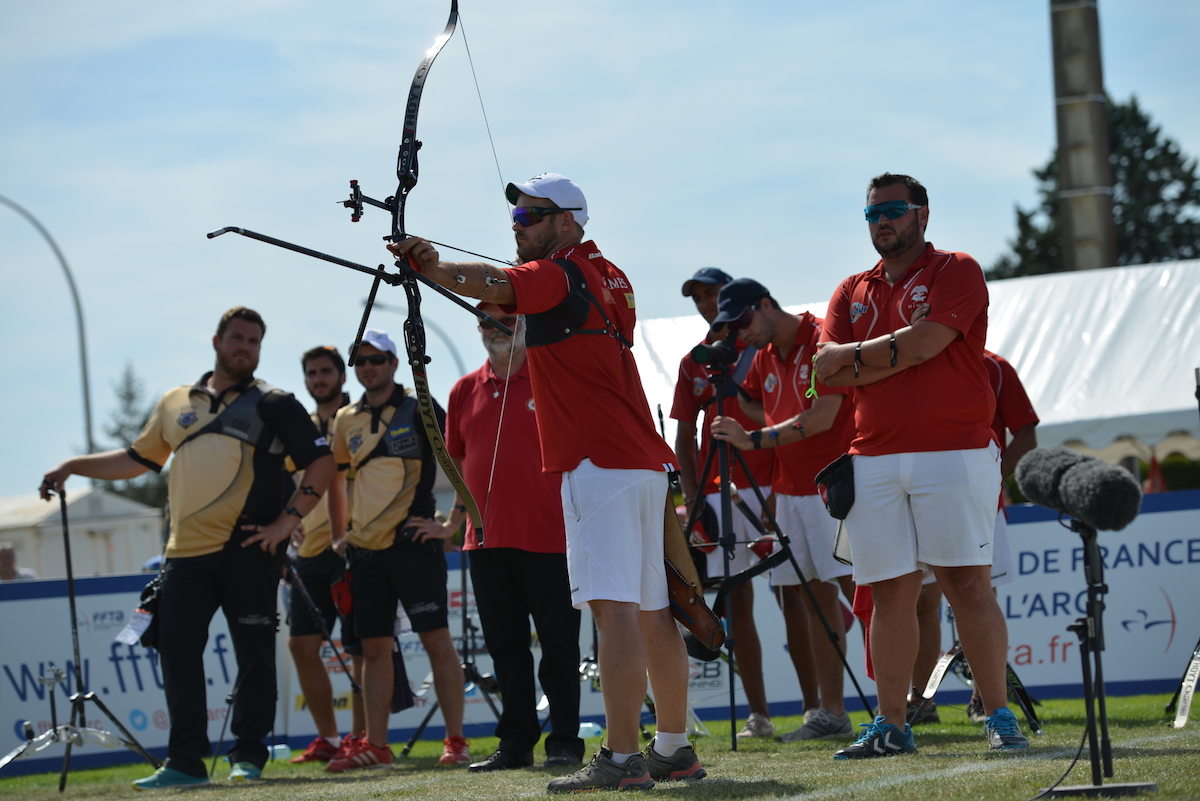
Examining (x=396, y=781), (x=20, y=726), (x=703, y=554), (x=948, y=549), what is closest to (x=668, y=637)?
(x=948, y=549)

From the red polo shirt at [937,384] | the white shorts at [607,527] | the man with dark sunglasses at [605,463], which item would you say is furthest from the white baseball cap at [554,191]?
the red polo shirt at [937,384]

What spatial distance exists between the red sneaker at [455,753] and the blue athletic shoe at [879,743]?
2.36 m

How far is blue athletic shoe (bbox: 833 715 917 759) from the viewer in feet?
14.9

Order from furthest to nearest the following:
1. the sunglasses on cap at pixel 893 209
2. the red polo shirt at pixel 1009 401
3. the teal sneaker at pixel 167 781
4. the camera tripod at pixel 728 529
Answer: the red polo shirt at pixel 1009 401 < the teal sneaker at pixel 167 781 < the camera tripod at pixel 728 529 < the sunglasses on cap at pixel 893 209

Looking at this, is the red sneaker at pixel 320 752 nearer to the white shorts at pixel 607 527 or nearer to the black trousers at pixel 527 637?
the black trousers at pixel 527 637

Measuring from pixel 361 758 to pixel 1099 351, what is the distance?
938cm

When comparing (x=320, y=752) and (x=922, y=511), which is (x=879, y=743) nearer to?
(x=922, y=511)

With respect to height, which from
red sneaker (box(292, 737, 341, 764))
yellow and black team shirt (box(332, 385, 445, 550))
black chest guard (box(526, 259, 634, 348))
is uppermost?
black chest guard (box(526, 259, 634, 348))

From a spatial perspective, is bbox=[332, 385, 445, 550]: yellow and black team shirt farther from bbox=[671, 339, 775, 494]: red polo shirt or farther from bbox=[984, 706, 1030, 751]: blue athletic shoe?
bbox=[984, 706, 1030, 751]: blue athletic shoe

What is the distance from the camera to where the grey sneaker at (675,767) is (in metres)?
4.26

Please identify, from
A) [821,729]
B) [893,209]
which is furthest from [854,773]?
[893,209]

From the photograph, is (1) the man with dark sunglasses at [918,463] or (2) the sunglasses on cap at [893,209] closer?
(1) the man with dark sunglasses at [918,463]

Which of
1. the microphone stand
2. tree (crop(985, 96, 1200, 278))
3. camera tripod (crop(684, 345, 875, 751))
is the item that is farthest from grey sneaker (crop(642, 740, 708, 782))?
tree (crop(985, 96, 1200, 278))

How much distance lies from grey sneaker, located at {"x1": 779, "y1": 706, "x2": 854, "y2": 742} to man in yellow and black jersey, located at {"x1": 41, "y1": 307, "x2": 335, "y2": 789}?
2684 millimetres
